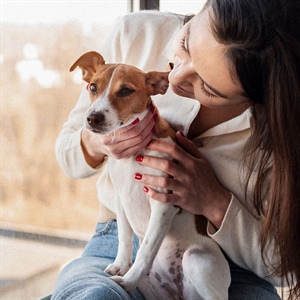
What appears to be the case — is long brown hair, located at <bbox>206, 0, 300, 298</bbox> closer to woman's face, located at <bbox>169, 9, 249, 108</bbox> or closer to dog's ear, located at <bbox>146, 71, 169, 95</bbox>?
woman's face, located at <bbox>169, 9, 249, 108</bbox>

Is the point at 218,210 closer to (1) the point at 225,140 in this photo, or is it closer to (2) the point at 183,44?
(1) the point at 225,140

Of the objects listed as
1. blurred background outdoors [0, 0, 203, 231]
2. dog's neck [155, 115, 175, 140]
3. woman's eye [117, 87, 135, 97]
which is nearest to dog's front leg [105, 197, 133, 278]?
dog's neck [155, 115, 175, 140]

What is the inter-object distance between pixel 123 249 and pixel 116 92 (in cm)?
40

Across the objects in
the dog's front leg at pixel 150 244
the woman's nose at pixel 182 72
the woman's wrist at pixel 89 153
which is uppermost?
the woman's nose at pixel 182 72

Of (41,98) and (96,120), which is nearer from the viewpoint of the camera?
(96,120)

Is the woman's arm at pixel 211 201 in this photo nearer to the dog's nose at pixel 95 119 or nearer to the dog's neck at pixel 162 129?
the dog's neck at pixel 162 129

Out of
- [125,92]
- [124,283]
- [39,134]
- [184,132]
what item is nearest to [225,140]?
[184,132]

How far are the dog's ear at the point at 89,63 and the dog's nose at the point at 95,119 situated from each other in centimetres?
20

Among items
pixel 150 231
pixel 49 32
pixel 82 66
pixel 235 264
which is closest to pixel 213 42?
pixel 82 66

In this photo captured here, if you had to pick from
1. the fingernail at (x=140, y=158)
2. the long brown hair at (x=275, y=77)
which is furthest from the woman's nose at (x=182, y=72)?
the fingernail at (x=140, y=158)

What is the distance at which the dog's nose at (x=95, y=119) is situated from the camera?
4.23 ft

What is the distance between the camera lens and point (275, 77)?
1.30 metres

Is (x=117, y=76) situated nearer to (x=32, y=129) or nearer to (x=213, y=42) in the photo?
(x=213, y=42)

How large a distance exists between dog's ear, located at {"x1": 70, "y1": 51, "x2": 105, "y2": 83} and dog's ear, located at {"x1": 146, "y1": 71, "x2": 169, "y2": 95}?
0.42 ft
